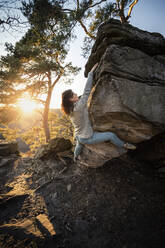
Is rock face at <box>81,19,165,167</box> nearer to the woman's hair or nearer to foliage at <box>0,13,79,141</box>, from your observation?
the woman's hair

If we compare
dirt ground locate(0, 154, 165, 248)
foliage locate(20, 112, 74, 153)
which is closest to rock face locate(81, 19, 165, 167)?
dirt ground locate(0, 154, 165, 248)

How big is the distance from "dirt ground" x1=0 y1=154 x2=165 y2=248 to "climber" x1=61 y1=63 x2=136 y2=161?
144 cm

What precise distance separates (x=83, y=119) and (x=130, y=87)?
1.49m

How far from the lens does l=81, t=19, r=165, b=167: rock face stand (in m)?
2.71

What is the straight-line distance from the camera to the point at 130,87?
8.82 ft

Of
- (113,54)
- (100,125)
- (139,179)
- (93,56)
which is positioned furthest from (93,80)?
(139,179)

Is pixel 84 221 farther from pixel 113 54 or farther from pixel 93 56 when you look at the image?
pixel 93 56

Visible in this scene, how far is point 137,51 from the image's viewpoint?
2.88 meters

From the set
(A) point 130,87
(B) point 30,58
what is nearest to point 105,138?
(A) point 130,87

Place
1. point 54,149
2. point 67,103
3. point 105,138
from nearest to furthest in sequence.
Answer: point 105,138 < point 67,103 < point 54,149

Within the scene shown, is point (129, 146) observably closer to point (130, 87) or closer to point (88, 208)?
point (130, 87)

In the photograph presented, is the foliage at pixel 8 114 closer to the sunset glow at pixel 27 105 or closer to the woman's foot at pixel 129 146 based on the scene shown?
the sunset glow at pixel 27 105

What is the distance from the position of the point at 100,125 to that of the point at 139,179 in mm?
2323

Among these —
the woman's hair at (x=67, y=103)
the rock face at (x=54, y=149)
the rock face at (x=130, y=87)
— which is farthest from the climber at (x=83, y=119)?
the rock face at (x=54, y=149)
